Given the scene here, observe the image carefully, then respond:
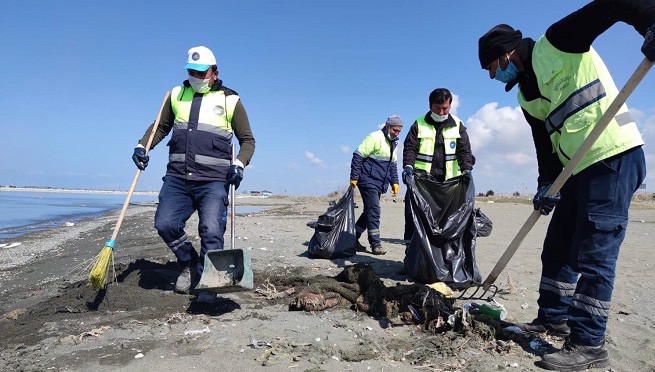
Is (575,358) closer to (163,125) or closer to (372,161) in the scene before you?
(163,125)

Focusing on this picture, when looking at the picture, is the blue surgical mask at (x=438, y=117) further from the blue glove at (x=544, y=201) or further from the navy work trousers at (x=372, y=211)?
the blue glove at (x=544, y=201)

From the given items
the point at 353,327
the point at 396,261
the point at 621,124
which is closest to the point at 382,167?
the point at 396,261

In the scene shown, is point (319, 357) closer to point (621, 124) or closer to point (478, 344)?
point (478, 344)

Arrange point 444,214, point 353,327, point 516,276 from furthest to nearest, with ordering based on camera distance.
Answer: point 516,276 < point 444,214 < point 353,327

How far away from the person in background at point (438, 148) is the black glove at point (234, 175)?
2177 mm

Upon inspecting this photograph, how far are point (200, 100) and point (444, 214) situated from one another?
267 centimetres

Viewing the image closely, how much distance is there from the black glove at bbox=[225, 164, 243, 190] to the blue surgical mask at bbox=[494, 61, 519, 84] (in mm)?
2158

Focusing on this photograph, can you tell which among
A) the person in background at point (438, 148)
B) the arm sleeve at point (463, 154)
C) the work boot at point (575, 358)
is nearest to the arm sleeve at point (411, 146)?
the person in background at point (438, 148)

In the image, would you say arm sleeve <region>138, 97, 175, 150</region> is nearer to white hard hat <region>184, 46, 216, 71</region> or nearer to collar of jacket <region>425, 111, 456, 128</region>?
white hard hat <region>184, 46, 216, 71</region>

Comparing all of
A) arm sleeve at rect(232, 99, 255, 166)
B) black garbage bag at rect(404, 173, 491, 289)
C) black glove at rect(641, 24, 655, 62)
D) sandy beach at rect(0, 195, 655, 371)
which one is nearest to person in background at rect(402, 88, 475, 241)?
black garbage bag at rect(404, 173, 491, 289)

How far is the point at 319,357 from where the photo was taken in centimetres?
262

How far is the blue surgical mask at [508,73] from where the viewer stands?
2.93 m

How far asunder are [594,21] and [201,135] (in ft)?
9.80

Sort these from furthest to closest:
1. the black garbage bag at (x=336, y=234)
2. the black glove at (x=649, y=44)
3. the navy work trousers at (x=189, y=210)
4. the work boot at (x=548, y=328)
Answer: the black garbage bag at (x=336, y=234), the navy work trousers at (x=189, y=210), the work boot at (x=548, y=328), the black glove at (x=649, y=44)
